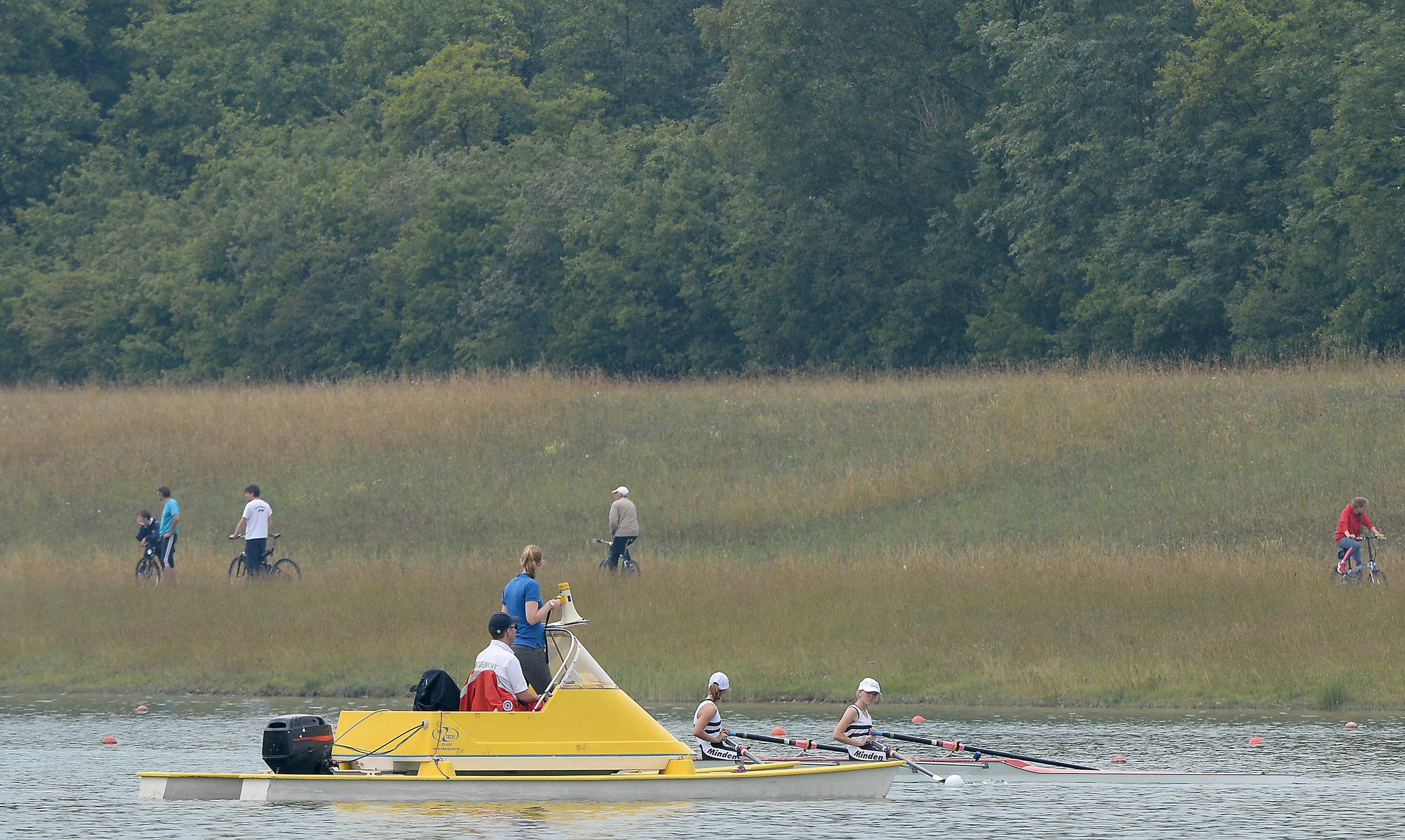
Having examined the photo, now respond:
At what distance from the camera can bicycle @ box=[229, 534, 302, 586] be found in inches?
1225

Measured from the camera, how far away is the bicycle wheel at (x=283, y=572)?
102 ft

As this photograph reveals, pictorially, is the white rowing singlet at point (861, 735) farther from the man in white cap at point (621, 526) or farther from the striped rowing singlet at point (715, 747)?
the man in white cap at point (621, 526)

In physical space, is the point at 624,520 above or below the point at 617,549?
above

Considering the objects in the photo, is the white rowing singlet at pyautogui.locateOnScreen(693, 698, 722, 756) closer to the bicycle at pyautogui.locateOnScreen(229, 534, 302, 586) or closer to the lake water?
the lake water

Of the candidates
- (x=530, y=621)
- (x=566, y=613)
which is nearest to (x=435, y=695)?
(x=530, y=621)

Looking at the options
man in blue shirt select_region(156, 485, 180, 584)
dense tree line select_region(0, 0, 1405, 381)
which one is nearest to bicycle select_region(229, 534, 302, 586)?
man in blue shirt select_region(156, 485, 180, 584)

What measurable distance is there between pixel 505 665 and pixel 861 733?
3.43 meters

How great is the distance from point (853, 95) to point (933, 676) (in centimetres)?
3679

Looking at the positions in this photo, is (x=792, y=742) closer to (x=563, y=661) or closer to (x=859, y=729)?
(x=859, y=729)

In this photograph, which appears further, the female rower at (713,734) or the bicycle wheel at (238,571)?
the bicycle wheel at (238,571)

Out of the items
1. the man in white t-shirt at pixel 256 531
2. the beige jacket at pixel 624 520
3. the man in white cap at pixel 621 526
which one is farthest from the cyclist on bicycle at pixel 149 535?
the beige jacket at pixel 624 520

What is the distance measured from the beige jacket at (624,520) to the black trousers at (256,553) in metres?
5.91

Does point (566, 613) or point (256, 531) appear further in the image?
point (256, 531)

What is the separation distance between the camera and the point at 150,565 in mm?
32031
